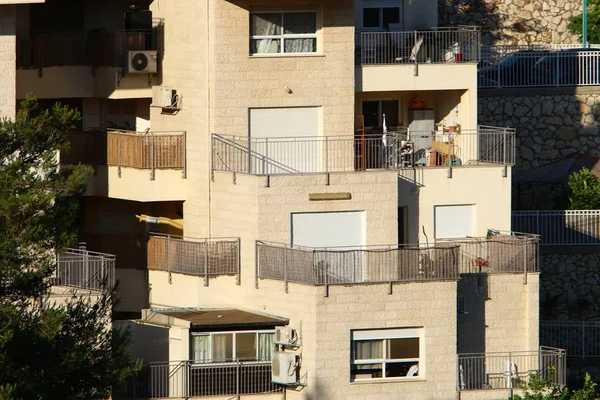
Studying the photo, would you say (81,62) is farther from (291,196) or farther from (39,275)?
(39,275)

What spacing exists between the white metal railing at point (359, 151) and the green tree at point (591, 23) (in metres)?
20.6

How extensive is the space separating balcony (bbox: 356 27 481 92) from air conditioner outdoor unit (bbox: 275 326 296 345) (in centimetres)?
784

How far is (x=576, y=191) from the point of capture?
211ft

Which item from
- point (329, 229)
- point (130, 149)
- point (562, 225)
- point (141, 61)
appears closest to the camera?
point (329, 229)

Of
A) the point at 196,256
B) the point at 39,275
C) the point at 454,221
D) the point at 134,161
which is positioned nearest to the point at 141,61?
the point at 134,161

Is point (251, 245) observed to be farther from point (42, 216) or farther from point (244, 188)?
point (42, 216)

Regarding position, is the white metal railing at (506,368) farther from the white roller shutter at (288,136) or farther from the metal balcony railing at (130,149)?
the metal balcony railing at (130,149)

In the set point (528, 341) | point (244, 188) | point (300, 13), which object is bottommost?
point (528, 341)

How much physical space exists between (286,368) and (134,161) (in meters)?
7.62

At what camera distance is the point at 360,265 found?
5038cm

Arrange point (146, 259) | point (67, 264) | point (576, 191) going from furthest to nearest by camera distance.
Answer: point (576, 191), point (146, 259), point (67, 264)

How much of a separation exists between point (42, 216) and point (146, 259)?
41.0ft

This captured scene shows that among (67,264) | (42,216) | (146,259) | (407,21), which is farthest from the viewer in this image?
(407,21)

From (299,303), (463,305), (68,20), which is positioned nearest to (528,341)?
(463,305)
